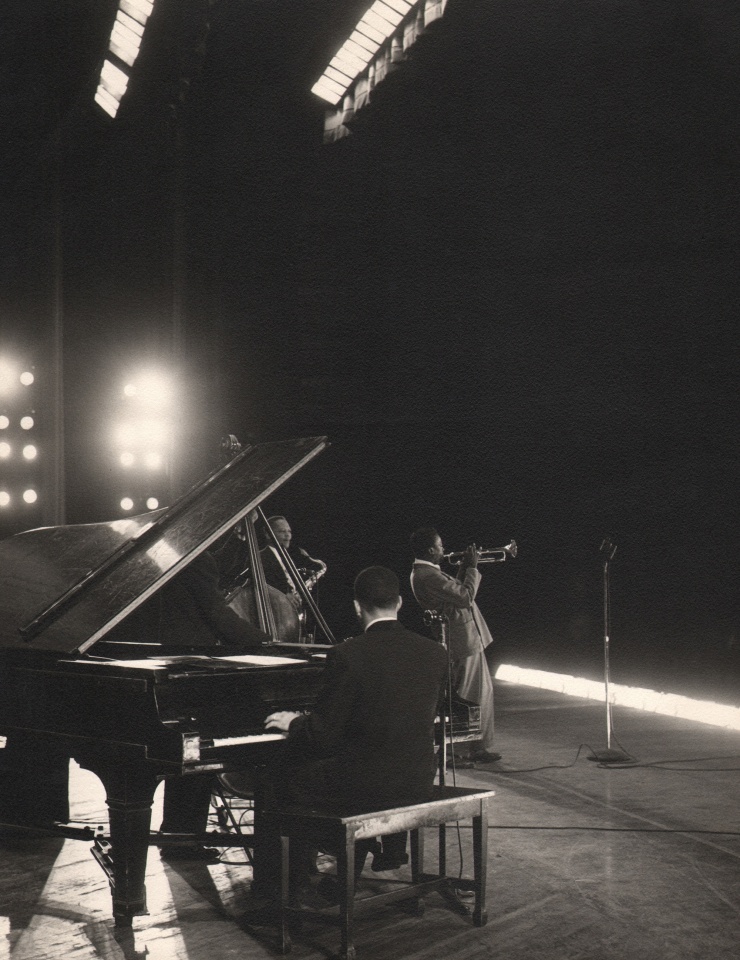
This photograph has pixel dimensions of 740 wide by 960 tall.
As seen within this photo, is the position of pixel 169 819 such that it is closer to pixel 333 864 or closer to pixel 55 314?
pixel 333 864

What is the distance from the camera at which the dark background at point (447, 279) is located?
9.85 m

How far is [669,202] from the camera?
10.1m

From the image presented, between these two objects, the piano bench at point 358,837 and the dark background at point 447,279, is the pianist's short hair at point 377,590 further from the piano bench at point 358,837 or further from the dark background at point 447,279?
the dark background at point 447,279

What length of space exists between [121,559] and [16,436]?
6.07 m

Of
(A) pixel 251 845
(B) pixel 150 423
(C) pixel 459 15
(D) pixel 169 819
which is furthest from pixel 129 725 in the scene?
(C) pixel 459 15

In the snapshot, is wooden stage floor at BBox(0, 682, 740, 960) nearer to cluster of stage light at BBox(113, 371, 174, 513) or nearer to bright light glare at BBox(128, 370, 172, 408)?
cluster of stage light at BBox(113, 371, 174, 513)

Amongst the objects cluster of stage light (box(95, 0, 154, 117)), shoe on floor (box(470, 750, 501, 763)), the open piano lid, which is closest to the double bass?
the open piano lid

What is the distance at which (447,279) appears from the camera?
36.0 ft

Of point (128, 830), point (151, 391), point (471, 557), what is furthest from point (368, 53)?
point (128, 830)

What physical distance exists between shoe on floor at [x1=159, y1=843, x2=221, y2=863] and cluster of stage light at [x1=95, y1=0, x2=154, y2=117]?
665cm

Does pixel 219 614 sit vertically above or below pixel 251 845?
above

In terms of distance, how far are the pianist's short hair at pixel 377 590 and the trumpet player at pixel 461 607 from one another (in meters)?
2.83

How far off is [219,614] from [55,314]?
20.4ft

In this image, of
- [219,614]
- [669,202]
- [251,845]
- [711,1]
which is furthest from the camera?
[669,202]
